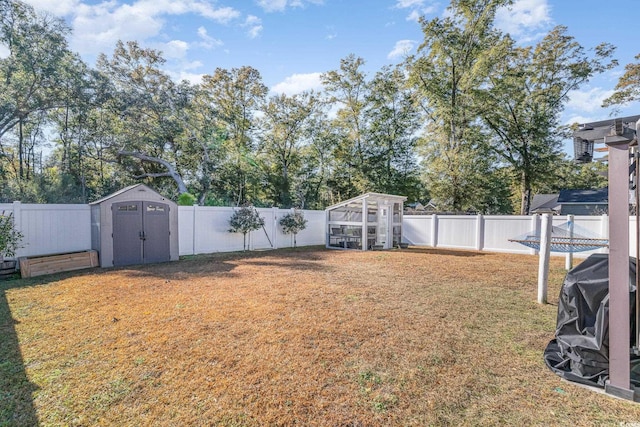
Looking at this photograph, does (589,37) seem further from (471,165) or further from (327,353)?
(327,353)

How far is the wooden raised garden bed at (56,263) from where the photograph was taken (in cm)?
621

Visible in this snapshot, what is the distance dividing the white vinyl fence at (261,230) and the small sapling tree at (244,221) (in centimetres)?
31

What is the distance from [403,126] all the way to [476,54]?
18.5ft

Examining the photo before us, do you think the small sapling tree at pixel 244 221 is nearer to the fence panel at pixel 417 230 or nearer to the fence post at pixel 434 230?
the fence panel at pixel 417 230

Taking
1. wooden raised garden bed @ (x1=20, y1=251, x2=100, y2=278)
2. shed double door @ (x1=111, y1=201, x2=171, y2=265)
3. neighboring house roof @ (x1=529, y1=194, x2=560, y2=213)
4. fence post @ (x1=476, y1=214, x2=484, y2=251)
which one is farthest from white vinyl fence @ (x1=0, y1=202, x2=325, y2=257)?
neighboring house roof @ (x1=529, y1=194, x2=560, y2=213)

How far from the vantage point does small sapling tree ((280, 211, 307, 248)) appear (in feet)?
38.5

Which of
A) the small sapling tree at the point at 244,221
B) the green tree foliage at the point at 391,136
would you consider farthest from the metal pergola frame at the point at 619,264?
the green tree foliage at the point at 391,136

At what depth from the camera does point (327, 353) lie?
2883 millimetres

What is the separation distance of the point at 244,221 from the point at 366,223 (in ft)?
15.2

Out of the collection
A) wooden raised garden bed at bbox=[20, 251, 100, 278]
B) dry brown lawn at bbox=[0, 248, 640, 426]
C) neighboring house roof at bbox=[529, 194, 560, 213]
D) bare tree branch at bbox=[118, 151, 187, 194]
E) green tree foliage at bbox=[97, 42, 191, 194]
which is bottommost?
dry brown lawn at bbox=[0, 248, 640, 426]

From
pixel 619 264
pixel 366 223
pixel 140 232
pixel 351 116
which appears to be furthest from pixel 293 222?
pixel 351 116

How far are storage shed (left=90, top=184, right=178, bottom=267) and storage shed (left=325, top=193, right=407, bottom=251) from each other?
6.27 metres

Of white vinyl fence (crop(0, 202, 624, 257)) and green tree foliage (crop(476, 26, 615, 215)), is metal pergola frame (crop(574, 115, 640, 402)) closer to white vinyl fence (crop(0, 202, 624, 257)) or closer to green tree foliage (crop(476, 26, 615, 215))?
white vinyl fence (crop(0, 202, 624, 257))

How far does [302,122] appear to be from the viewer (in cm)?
2048
